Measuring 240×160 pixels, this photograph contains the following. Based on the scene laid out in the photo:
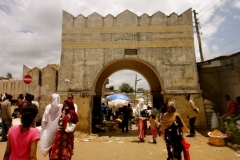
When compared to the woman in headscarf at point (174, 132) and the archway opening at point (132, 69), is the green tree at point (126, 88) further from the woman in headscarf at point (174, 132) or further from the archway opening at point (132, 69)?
the woman in headscarf at point (174, 132)

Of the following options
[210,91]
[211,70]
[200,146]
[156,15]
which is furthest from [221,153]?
[156,15]

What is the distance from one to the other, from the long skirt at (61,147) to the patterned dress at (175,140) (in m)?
2.23

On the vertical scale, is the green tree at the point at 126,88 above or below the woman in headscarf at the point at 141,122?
above

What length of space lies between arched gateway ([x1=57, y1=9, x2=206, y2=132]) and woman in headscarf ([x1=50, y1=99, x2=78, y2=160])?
428cm

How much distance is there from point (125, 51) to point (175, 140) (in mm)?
5187

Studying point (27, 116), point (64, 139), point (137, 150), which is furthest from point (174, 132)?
point (27, 116)

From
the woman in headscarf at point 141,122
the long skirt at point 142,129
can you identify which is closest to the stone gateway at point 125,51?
the woman in headscarf at point 141,122

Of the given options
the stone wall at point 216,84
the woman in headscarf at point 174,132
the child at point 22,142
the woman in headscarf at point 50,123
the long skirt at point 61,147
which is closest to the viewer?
the child at point 22,142

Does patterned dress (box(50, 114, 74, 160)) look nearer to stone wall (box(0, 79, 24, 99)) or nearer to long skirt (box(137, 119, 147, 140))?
long skirt (box(137, 119, 147, 140))

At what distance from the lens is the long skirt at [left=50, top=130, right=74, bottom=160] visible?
378cm

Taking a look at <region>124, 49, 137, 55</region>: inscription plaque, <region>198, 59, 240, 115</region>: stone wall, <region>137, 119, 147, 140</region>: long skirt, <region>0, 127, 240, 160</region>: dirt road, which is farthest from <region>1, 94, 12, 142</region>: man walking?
<region>198, 59, 240, 115</region>: stone wall

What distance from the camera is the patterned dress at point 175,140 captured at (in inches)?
164

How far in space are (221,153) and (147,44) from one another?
5187 millimetres

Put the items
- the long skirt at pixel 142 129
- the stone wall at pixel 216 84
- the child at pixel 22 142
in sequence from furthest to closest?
the stone wall at pixel 216 84 < the long skirt at pixel 142 129 < the child at pixel 22 142
